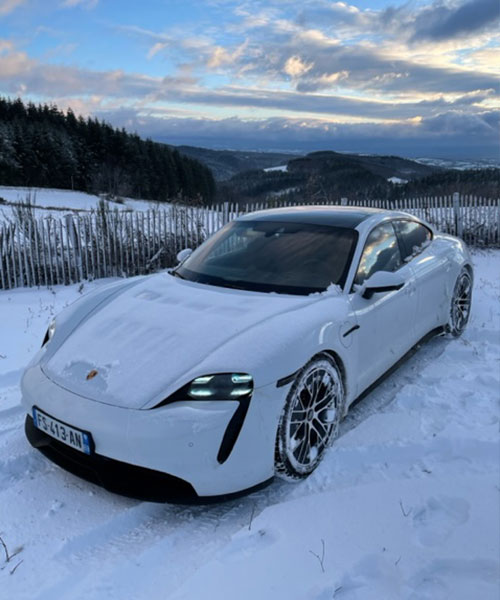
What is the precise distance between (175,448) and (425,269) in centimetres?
300

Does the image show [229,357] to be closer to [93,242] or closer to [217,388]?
[217,388]

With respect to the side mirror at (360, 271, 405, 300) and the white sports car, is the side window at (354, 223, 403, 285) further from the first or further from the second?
→ the side mirror at (360, 271, 405, 300)

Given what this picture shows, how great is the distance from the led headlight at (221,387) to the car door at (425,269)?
2284mm

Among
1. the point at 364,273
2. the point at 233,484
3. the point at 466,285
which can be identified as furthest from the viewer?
the point at 466,285

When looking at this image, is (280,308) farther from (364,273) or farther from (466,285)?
(466,285)

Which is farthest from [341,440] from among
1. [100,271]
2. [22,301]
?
[100,271]

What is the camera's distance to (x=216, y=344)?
101 inches

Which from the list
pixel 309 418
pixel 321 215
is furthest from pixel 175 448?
pixel 321 215

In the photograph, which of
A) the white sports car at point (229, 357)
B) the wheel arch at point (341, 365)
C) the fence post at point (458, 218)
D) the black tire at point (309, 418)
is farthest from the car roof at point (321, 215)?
the fence post at point (458, 218)

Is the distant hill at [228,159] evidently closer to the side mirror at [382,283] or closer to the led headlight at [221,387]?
the side mirror at [382,283]

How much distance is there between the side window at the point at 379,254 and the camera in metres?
3.50

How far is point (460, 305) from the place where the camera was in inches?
205

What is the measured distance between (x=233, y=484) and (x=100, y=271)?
7.24 metres

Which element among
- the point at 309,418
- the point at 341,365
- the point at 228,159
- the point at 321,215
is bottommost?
the point at 309,418
